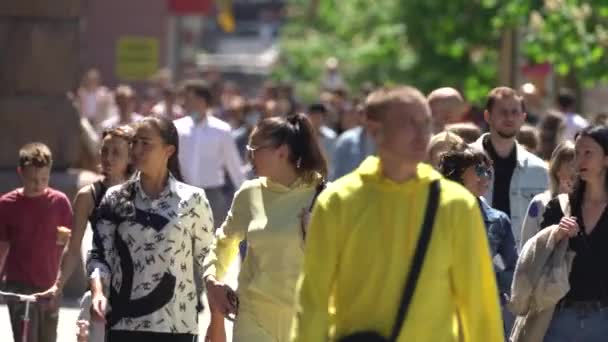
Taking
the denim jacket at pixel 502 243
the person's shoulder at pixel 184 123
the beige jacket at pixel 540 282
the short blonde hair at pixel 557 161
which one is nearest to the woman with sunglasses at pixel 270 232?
the denim jacket at pixel 502 243

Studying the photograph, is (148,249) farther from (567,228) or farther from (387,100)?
(387,100)

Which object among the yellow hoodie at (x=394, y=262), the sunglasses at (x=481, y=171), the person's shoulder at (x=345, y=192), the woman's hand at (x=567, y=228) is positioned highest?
the person's shoulder at (x=345, y=192)

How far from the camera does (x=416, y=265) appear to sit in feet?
18.5

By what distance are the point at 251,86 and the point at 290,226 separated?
53909mm

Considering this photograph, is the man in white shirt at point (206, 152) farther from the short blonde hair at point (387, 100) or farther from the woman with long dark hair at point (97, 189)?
the short blonde hair at point (387, 100)

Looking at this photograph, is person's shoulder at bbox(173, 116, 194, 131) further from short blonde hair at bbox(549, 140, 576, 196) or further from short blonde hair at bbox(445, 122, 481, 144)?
short blonde hair at bbox(549, 140, 576, 196)

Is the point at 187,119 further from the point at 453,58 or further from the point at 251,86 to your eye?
the point at 251,86

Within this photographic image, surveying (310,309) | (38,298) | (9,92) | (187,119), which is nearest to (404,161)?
(310,309)

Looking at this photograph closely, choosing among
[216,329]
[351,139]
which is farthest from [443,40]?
[216,329]

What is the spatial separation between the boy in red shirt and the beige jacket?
289cm

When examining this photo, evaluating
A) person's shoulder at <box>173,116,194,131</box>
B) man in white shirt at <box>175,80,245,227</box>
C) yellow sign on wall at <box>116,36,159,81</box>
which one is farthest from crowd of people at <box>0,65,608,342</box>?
yellow sign on wall at <box>116,36,159,81</box>

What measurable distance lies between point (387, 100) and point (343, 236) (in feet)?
1.48

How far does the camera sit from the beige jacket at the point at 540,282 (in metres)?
7.82

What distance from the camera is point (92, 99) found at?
28.8 metres
